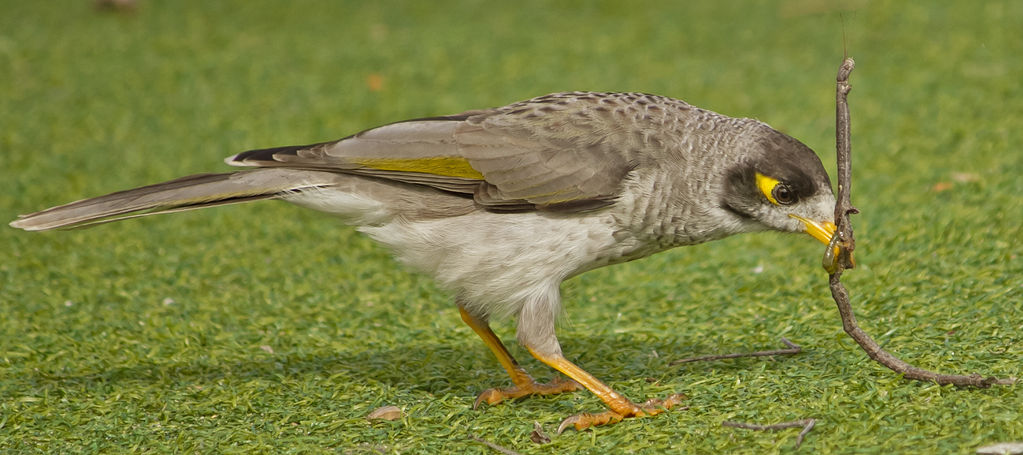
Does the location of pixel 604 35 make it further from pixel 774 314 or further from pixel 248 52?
pixel 774 314

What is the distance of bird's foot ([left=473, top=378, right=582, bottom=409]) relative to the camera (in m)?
4.49

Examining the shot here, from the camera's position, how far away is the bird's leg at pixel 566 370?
13.7 ft

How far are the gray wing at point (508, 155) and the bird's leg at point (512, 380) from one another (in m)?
0.70

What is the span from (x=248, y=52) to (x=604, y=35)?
11.5ft

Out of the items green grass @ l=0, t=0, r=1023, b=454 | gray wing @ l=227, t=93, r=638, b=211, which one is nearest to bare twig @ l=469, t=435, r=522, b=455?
green grass @ l=0, t=0, r=1023, b=454

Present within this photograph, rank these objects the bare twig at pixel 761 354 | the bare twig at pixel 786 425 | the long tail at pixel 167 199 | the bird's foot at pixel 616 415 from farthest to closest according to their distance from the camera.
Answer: the bare twig at pixel 761 354
the long tail at pixel 167 199
the bird's foot at pixel 616 415
the bare twig at pixel 786 425

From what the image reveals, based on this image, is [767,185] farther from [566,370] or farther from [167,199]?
[167,199]

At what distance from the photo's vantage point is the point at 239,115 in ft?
28.0

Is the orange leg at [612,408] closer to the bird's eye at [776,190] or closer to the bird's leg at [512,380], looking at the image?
the bird's leg at [512,380]

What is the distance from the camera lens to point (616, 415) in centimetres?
419

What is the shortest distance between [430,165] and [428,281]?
1.58 m

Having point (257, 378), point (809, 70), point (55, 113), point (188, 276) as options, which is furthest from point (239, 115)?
point (809, 70)

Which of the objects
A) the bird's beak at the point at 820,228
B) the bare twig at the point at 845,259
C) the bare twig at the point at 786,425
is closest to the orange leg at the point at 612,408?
the bare twig at the point at 786,425

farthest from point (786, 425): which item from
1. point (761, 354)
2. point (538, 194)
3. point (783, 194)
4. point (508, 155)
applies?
point (508, 155)
